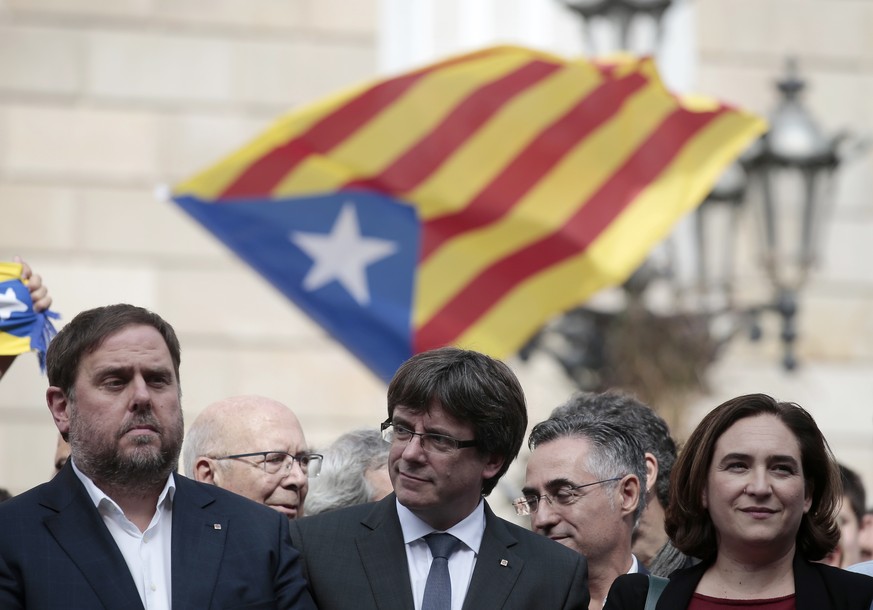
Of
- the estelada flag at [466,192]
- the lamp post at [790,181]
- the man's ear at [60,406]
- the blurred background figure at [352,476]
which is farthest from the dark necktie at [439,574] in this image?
the lamp post at [790,181]

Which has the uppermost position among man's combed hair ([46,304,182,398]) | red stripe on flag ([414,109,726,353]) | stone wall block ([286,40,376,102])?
stone wall block ([286,40,376,102])

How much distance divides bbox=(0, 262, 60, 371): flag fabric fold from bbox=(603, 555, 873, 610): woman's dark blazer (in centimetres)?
192

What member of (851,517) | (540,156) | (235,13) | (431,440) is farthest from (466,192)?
(431,440)

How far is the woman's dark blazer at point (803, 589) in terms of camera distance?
429 centimetres

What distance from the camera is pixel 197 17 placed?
11.9 m

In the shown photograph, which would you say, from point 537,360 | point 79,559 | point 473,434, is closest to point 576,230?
point 537,360

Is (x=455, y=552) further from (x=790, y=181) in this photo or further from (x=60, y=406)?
(x=790, y=181)

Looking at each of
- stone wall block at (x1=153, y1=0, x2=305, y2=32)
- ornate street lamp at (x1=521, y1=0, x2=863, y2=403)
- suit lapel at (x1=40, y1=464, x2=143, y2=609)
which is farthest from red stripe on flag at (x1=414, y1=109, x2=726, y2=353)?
suit lapel at (x1=40, y1=464, x2=143, y2=609)

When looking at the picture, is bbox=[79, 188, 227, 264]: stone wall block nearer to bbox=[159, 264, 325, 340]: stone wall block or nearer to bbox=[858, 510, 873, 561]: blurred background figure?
bbox=[159, 264, 325, 340]: stone wall block

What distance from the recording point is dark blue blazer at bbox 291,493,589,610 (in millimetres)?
4363

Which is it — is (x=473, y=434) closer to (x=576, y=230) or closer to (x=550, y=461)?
(x=550, y=461)

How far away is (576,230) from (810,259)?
1.71m

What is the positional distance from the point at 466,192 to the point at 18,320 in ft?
13.0

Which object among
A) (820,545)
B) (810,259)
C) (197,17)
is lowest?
(820,545)
